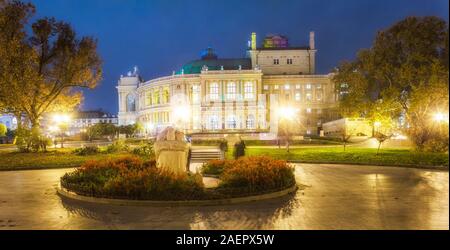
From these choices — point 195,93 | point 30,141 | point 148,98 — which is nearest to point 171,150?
point 30,141

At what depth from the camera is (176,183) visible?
499 inches

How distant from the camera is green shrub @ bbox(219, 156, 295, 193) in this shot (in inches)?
527

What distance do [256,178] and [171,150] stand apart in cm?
324

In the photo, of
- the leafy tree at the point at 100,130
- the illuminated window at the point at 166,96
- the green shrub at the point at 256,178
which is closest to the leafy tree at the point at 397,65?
the green shrub at the point at 256,178

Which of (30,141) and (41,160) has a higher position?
(30,141)

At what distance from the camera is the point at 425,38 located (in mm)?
38188

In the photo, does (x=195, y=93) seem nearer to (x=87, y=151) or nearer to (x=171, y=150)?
(x=87, y=151)

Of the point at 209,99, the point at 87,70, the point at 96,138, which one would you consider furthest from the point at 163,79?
the point at 87,70

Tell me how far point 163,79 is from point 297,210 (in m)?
104

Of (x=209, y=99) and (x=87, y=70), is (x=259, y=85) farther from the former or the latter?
(x=87, y=70)

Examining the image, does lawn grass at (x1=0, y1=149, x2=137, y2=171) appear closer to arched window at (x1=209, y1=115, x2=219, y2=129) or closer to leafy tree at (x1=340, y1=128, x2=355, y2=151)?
leafy tree at (x1=340, y1=128, x2=355, y2=151)

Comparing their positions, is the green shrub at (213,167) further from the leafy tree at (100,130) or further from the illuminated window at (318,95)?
the illuminated window at (318,95)

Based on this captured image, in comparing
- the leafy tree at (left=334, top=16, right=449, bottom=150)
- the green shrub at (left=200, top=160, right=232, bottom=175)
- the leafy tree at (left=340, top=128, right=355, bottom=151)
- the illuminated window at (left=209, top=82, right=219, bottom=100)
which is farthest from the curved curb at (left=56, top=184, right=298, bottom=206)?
the illuminated window at (left=209, top=82, right=219, bottom=100)
